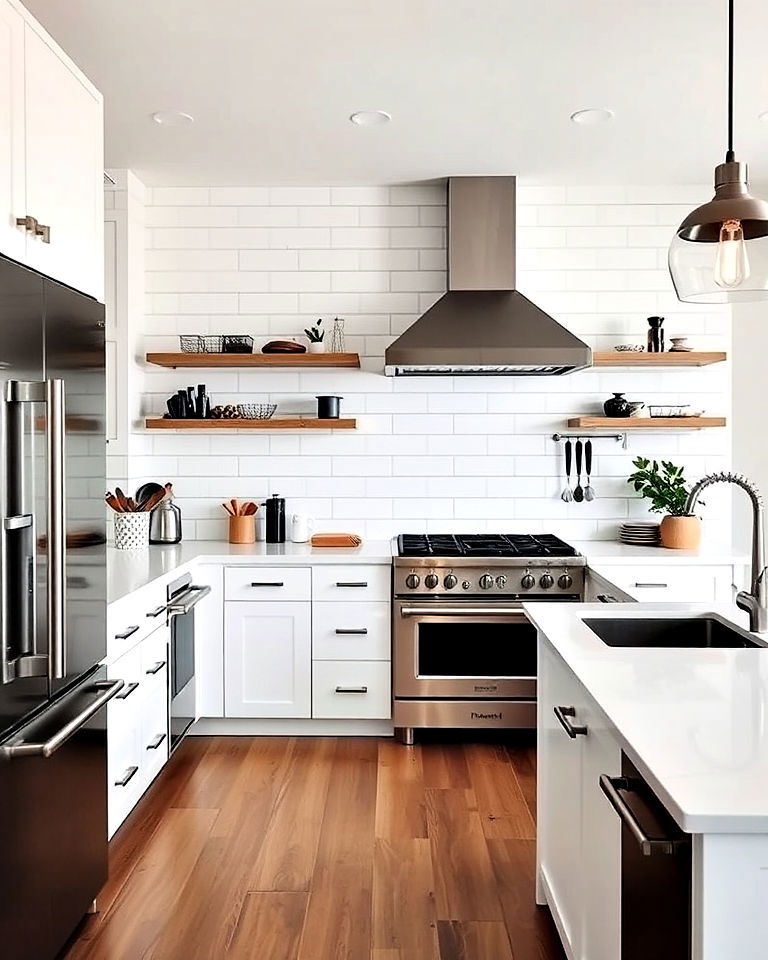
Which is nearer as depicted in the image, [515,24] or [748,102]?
[515,24]

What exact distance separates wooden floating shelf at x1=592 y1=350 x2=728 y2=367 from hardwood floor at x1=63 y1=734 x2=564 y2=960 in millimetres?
2019

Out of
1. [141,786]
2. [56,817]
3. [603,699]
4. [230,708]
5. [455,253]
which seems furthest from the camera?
[455,253]

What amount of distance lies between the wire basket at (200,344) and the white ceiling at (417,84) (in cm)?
84

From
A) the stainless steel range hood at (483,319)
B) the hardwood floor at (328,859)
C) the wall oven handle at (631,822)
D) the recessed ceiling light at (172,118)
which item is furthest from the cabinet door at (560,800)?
the recessed ceiling light at (172,118)

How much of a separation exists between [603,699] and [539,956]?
45.8 inches

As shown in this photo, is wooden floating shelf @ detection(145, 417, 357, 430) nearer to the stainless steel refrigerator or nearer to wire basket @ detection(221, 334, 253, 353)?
wire basket @ detection(221, 334, 253, 353)

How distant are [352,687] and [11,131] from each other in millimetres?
3019

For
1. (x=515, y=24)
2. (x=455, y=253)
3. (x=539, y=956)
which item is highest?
(x=515, y=24)

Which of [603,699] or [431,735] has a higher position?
[603,699]

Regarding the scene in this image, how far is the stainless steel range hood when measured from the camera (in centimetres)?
450

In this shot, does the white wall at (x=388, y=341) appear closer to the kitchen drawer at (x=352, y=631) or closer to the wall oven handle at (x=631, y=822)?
the kitchen drawer at (x=352, y=631)

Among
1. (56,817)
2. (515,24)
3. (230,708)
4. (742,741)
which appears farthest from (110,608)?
(515,24)

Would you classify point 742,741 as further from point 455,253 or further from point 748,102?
point 455,253

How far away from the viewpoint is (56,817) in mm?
2377
